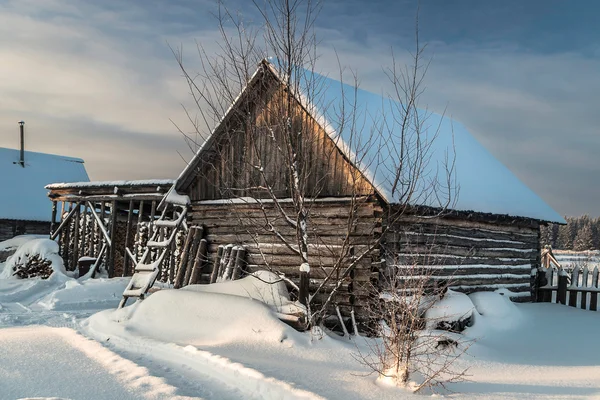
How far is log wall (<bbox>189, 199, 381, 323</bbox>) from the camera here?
10.0 meters

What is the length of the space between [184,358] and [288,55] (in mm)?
4976

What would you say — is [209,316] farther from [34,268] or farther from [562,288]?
[34,268]

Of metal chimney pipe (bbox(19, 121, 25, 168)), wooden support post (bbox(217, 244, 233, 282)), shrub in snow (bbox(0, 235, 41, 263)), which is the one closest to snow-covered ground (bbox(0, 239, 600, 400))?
wooden support post (bbox(217, 244, 233, 282))

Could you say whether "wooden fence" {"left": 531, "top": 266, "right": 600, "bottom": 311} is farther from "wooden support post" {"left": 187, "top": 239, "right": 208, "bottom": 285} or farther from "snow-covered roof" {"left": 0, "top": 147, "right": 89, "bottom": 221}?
"snow-covered roof" {"left": 0, "top": 147, "right": 89, "bottom": 221}

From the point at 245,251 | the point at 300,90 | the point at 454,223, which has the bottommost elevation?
the point at 245,251

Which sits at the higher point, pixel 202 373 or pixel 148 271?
pixel 148 271

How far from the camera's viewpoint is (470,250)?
39.7 feet

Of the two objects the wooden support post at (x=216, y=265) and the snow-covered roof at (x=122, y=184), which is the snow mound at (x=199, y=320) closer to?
the wooden support post at (x=216, y=265)

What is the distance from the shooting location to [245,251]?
40.5ft

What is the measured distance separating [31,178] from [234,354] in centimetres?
2623

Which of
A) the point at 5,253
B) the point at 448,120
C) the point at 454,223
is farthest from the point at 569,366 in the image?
the point at 5,253

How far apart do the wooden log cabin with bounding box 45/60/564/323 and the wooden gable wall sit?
3 cm

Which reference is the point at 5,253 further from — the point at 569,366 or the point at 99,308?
the point at 569,366

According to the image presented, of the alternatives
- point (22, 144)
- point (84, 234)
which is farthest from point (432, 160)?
point (22, 144)
